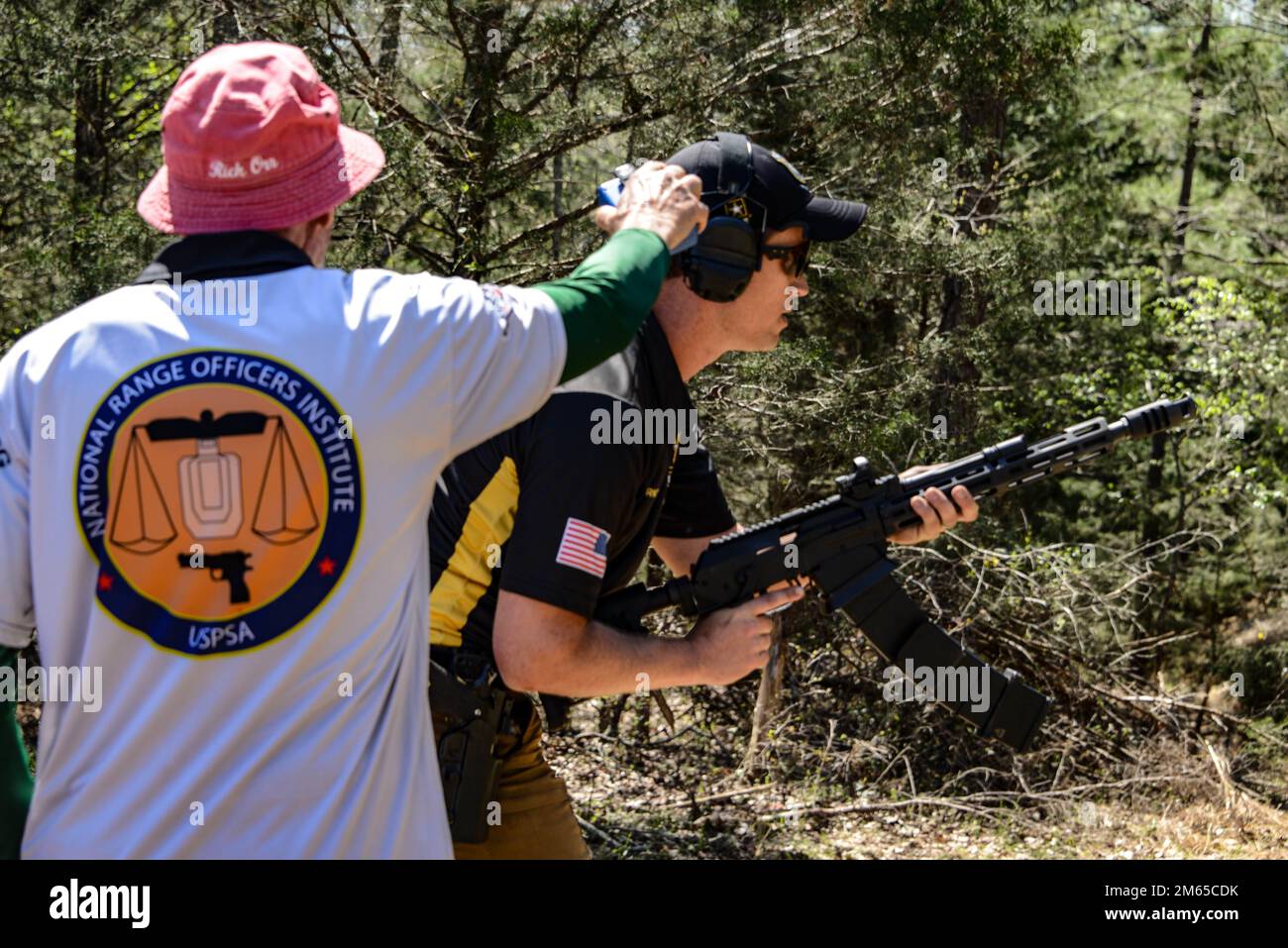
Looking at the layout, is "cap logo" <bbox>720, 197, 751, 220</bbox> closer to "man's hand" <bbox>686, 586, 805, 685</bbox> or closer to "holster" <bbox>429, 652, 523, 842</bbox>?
"man's hand" <bbox>686, 586, 805, 685</bbox>

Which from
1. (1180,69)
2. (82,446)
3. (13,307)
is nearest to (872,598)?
(82,446)

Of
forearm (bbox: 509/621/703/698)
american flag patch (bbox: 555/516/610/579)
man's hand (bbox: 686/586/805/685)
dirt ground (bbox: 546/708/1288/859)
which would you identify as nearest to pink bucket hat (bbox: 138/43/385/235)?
american flag patch (bbox: 555/516/610/579)

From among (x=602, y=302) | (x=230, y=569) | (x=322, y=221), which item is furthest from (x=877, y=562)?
(x=230, y=569)

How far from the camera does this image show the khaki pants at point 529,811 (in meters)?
3.26

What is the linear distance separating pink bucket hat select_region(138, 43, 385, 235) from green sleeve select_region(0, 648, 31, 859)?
0.80 metres

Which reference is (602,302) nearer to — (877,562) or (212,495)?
(212,495)

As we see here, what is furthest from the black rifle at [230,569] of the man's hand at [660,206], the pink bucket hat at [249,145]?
the man's hand at [660,206]

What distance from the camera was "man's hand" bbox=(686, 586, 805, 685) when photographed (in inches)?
128

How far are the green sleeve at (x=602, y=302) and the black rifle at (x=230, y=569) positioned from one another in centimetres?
60

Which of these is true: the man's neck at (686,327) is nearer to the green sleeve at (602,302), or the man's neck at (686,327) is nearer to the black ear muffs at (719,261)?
the black ear muffs at (719,261)

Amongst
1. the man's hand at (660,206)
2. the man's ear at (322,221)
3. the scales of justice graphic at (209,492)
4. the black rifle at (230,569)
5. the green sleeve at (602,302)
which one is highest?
the man's hand at (660,206)

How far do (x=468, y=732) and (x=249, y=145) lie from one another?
1515mm
